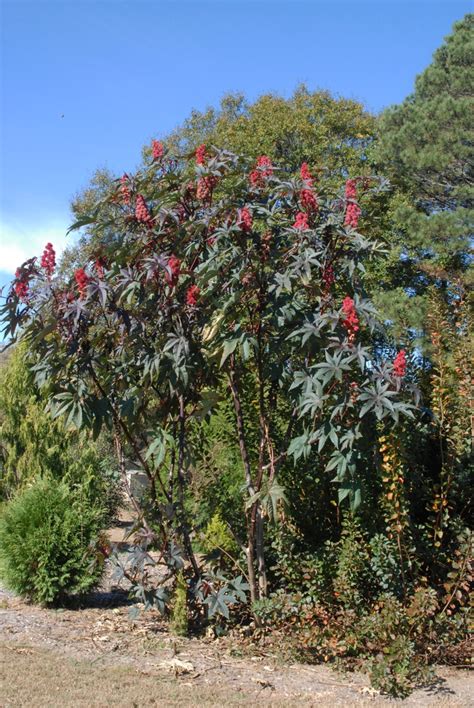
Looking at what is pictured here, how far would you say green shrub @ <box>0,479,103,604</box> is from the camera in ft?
18.1

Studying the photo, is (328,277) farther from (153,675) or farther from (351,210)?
(153,675)

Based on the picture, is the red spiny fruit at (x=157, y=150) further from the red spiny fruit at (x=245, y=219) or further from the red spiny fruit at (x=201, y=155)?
the red spiny fruit at (x=245, y=219)

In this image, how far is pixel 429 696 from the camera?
396cm

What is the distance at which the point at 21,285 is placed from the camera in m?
4.76

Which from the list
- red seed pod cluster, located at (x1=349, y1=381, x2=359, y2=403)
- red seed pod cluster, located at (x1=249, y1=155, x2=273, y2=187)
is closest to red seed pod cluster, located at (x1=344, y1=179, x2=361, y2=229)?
red seed pod cluster, located at (x1=249, y1=155, x2=273, y2=187)

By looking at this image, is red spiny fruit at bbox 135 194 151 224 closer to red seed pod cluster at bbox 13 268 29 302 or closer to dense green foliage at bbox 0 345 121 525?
red seed pod cluster at bbox 13 268 29 302

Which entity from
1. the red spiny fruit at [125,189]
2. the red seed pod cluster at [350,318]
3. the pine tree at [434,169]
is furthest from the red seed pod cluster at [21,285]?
the pine tree at [434,169]

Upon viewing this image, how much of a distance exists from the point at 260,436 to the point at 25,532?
1982mm

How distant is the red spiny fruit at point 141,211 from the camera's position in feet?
15.4

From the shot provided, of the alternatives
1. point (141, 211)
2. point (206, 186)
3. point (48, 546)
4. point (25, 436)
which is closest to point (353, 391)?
point (206, 186)

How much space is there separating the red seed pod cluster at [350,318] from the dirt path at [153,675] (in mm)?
1911

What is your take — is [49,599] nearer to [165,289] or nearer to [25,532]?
[25,532]

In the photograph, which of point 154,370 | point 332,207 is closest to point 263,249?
point 332,207

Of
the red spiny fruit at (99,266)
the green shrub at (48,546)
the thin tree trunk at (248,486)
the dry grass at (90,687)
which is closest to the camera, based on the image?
the dry grass at (90,687)
